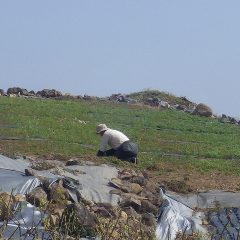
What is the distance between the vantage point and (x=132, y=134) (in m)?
23.7

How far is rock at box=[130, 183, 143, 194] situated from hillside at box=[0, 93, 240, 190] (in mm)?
1640

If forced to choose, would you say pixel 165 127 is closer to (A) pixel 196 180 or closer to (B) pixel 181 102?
(A) pixel 196 180

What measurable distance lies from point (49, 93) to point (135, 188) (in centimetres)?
2795

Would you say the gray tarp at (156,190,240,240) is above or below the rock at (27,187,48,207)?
below

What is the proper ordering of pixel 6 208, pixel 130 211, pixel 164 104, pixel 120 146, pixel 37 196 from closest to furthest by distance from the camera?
pixel 6 208 → pixel 37 196 → pixel 130 211 → pixel 120 146 → pixel 164 104

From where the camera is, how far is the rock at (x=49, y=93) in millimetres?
39969

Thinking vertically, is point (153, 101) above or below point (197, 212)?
below

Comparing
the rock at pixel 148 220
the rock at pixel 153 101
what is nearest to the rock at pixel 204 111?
the rock at pixel 153 101

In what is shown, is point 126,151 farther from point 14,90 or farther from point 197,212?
point 14,90

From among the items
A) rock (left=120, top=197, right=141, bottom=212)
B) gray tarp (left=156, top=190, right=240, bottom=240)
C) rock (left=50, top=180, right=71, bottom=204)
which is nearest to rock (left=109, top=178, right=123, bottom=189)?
gray tarp (left=156, top=190, right=240, bottom=240)

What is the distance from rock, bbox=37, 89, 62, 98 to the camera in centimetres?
3997

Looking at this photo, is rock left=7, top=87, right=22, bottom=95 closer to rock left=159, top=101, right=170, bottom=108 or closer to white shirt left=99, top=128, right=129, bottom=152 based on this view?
rock left=159, top=101, right=170, bottom=108

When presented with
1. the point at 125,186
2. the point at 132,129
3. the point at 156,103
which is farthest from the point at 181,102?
the point at 125,186

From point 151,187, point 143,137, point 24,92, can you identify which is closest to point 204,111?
point 24,92
